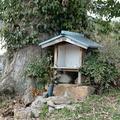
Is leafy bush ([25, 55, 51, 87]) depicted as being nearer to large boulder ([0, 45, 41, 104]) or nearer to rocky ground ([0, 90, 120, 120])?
large boulder ([0, 45, 41, 104])

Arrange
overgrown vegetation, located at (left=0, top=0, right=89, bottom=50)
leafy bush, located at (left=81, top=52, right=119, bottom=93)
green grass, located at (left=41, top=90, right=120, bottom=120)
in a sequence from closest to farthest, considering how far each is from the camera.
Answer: green grass, located at (left=41, top=90, right=120, bottom=120) < leafy bush, located at (left=81, top=52, right=119, bottom=93) < overgrown vegetation, located at (left=0, top=0, right=89, bottom=50)

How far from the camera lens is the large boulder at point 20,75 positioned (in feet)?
27.1

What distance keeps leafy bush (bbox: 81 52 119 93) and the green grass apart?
49 centimetres

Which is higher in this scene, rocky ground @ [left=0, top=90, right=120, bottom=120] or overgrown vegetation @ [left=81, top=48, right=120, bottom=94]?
overgrown vegetation @ [left=81, top=48, right=120, bottom=94]

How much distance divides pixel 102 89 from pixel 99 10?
2.85 m

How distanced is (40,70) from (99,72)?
161cm

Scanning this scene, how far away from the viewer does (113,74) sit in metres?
7.40

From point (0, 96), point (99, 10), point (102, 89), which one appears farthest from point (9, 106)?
point (99, 10)

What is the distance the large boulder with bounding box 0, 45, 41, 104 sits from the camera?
8266mm

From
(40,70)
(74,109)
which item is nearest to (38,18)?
(40,70)

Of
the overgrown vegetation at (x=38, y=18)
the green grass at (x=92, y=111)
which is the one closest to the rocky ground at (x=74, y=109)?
the green grass at (x=92, y=111)

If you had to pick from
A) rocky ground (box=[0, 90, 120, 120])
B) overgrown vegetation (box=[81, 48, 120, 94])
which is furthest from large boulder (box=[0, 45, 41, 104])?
overgrown vegetation (box=[81, 48, 120, 94])

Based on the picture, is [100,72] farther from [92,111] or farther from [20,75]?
[20,75]

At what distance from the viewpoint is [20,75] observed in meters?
8.46
